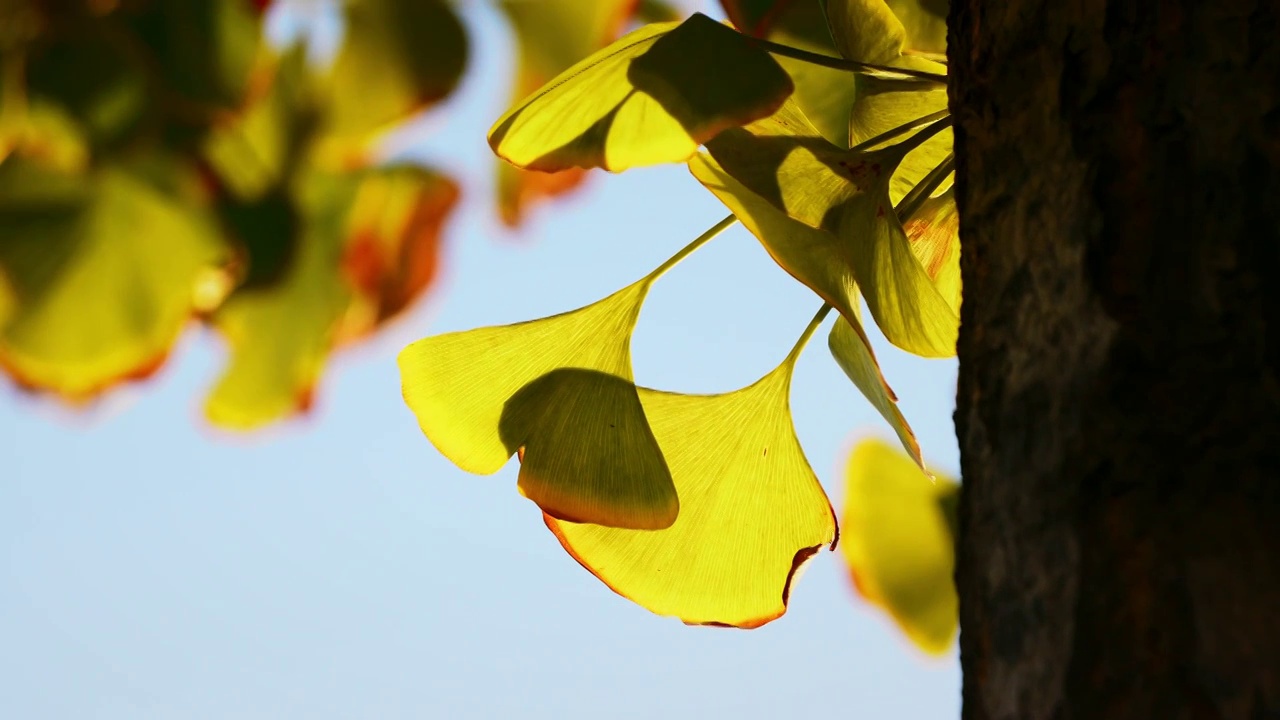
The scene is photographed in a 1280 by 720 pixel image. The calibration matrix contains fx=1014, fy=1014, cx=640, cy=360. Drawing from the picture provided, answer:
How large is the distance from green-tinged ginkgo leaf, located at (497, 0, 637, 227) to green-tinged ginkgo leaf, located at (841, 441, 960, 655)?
0.25m

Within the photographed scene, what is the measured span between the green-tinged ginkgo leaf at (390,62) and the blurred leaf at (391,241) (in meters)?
0.04

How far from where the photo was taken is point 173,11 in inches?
19.7

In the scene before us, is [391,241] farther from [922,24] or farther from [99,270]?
[922,24]

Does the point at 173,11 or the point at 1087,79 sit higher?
the point at 173,11

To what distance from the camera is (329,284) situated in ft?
1.90

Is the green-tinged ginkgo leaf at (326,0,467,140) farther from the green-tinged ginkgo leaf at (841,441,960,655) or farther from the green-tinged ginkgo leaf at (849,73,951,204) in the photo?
the green-tinged ginkgo leaf at (841,441,960,655)

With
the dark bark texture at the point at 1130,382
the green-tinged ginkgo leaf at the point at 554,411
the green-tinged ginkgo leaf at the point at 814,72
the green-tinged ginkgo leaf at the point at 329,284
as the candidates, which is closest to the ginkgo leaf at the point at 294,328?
the green-tinged ginkgo leaf at the point at 329,284

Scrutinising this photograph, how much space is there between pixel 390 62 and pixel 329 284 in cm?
13

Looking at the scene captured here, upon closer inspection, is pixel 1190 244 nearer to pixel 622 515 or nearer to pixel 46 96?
pixel 622 515

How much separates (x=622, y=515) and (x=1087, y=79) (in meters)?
0.25

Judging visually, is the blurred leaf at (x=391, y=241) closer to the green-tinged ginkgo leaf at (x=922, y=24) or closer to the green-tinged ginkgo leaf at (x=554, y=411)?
the green-tinged ginkgo leaf at (x=554, y=411)

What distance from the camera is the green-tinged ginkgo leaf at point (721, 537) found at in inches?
18.2

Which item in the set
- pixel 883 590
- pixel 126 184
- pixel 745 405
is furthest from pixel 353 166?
pixel 883 590

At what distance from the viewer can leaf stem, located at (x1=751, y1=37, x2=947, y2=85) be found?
0.38 meters
